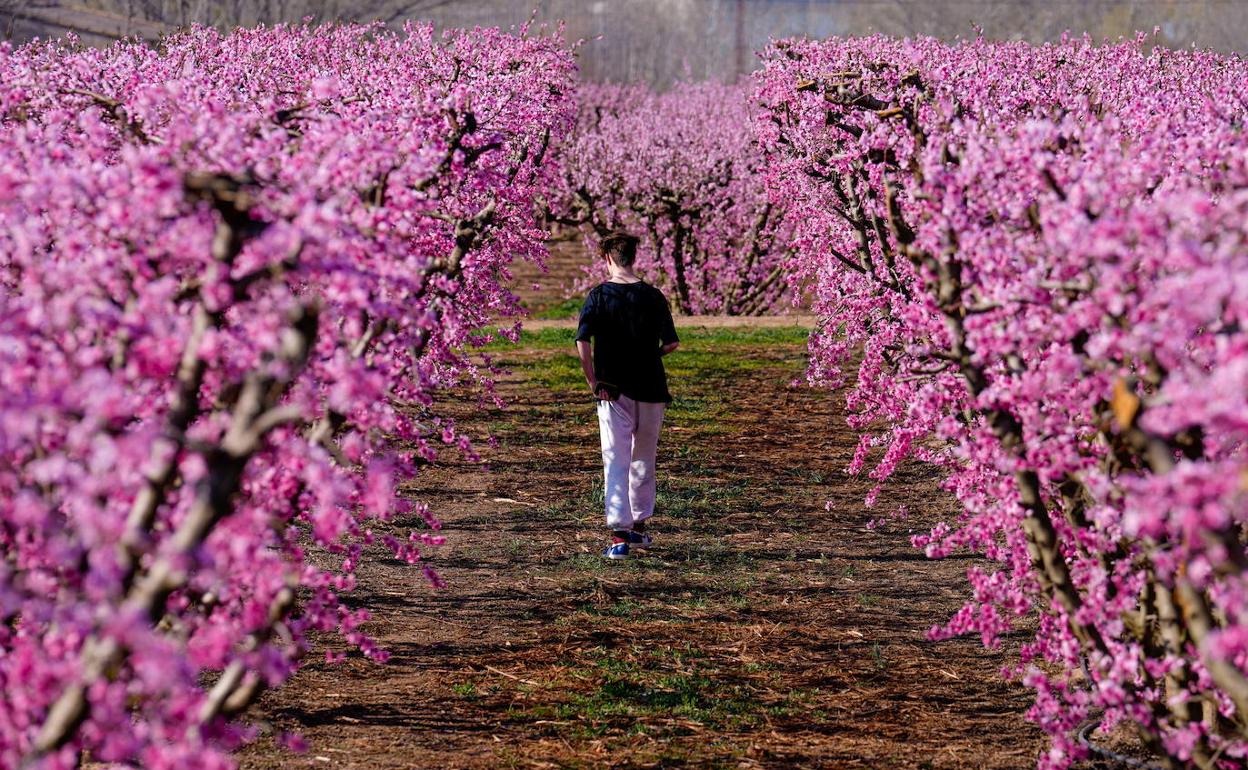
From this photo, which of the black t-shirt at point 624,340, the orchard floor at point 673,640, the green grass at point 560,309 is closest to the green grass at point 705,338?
the orchard floor at point 673,640

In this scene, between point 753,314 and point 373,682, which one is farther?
point 753,314

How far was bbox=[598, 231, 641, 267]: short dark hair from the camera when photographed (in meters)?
8.23

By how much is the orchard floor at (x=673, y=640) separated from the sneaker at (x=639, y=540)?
0.14 m

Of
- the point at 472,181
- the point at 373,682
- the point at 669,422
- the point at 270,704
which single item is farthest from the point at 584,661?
the point at 669,422

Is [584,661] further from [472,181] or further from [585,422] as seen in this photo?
[585,422]

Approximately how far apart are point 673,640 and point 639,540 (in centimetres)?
170

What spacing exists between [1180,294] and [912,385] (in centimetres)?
547

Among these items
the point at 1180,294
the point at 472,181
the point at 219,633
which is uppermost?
the point at 472,181

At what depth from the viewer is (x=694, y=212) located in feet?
66.6

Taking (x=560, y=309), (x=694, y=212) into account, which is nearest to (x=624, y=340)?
(x=694, y=212)

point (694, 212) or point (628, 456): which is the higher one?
point (694, 212)

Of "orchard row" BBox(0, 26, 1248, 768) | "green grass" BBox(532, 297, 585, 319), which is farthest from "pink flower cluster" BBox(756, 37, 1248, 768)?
"green grass" BBox(532, 297, 585, 319)

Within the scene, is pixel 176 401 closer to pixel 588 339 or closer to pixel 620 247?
pixel 588 339

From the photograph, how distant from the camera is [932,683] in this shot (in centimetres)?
627
